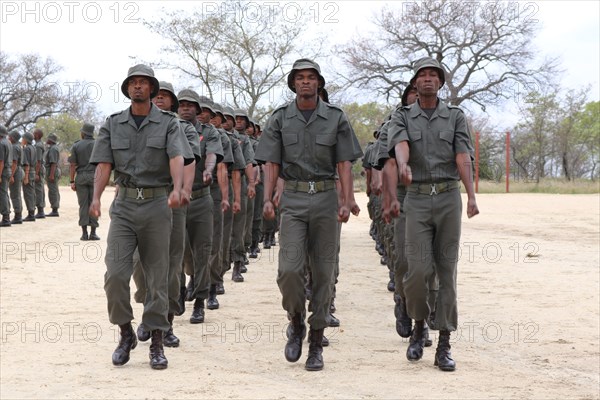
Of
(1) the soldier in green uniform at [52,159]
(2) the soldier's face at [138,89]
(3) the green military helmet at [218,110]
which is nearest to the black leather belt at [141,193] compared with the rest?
(2) the soldier's face at [138,89]

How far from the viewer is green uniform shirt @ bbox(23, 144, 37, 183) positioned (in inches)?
794

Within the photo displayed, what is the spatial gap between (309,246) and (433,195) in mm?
1074

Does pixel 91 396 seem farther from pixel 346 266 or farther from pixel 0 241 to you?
pixel 0 241

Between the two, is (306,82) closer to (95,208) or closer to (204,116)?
(95,208)

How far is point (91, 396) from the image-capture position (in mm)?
5344

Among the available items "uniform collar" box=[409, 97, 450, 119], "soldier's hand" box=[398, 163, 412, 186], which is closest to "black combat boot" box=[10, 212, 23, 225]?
"uniform collar" box=[409, 97, 450, 119]

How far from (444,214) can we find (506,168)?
3245 centimetres

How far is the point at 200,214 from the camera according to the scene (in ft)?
26.3

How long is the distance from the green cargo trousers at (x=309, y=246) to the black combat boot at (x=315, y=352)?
0.21 feet

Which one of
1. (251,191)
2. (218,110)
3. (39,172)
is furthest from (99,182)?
(39,172)

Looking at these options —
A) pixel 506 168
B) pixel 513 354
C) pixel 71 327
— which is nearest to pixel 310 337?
pixel 513 354

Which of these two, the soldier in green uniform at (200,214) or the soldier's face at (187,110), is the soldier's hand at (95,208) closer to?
the soldier in green uniform at (200,214)

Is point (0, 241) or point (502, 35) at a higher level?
point (502, 35)

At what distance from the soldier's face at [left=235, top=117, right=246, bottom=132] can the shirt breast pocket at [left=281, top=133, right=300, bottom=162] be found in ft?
19.5
